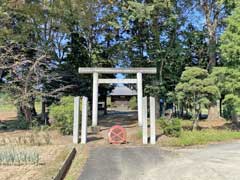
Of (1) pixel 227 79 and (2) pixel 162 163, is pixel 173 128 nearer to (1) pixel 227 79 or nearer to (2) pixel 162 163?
(1) pixel 227 79

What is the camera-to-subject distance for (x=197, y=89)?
52.1 ft

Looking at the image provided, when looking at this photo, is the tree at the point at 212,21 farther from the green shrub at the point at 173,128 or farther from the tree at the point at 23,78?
the tree at the point at 23,78

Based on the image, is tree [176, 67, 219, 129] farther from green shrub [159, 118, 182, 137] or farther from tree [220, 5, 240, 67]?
green shrub [159, 118, 182, 137]

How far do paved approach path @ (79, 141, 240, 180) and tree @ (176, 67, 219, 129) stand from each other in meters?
3.66

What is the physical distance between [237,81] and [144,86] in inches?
381

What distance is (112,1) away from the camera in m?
22.0

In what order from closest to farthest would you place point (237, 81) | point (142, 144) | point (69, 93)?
point (142, 144)
point (237, 81)
point (69, 93)

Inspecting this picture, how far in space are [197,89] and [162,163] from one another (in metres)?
7.42

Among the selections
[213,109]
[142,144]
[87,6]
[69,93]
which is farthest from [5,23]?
[213,109]

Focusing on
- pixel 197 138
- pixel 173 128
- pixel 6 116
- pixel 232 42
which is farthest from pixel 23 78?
pixel 6 116

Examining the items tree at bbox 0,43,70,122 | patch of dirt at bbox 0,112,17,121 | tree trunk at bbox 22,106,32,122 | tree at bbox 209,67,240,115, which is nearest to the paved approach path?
tree at bbox 209,67,240,115

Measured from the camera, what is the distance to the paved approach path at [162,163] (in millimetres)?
7441

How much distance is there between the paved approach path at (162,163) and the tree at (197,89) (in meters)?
3.66

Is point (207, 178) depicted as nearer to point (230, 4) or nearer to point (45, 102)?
point (230, 4)
